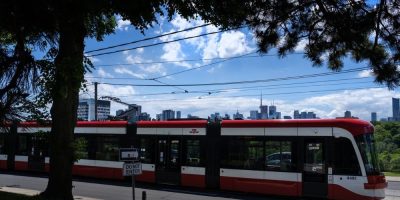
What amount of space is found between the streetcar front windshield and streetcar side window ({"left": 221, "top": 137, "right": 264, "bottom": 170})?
12.8ft

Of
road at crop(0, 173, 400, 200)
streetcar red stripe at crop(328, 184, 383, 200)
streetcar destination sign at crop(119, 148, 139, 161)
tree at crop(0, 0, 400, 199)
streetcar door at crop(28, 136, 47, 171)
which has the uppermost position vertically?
tree at crop(0, 0, 400, 199)

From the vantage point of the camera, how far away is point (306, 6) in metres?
7.90

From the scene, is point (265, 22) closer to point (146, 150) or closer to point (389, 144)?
point (146, 150)

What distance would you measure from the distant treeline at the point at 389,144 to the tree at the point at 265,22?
40623 millimetres

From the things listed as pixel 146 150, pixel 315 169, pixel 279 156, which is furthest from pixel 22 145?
pixel 315 169

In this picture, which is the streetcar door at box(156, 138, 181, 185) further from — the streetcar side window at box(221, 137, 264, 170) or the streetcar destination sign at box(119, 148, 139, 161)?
the streetcar destination sign at box(119, 148, 139, 161)

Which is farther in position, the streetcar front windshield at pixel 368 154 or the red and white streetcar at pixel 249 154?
the red and white streetcar at pixel 249 154

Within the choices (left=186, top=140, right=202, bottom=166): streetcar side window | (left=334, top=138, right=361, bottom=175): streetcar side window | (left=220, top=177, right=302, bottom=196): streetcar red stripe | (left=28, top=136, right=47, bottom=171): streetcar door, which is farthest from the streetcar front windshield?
(left=28, top=136, right=47, bottom=171): streetcar door

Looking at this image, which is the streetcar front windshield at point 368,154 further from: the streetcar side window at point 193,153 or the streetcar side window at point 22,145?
the streetcar side window at point 22,145

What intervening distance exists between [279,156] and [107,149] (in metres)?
9.88

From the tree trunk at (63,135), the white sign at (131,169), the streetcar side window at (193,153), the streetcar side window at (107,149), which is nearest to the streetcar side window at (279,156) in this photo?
the streetcar side window at (193,153)

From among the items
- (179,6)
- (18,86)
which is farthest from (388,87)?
(18,86)

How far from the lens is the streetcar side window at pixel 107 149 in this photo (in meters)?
25.4

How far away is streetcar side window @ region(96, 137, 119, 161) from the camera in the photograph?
2538 centimetres
